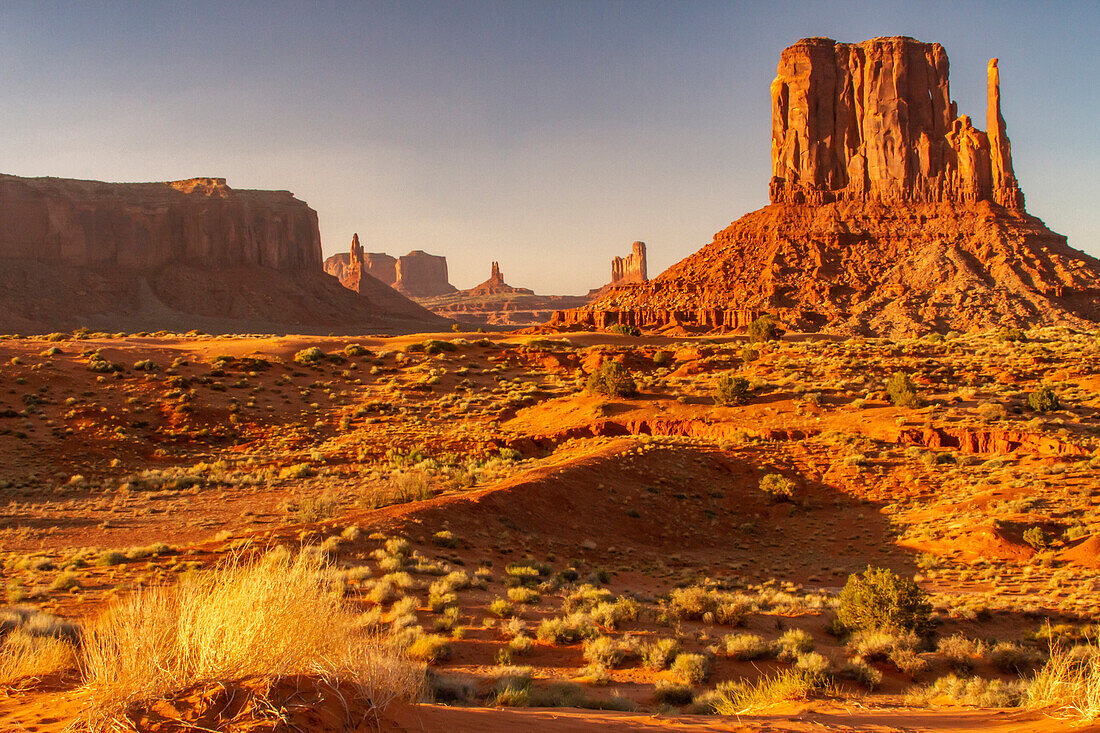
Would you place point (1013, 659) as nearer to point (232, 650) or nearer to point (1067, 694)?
point (1067, 694)

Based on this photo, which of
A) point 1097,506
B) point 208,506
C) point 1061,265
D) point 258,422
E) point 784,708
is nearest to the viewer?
point 784,708

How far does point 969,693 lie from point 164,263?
12485 cm

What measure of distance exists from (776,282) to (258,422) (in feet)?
211

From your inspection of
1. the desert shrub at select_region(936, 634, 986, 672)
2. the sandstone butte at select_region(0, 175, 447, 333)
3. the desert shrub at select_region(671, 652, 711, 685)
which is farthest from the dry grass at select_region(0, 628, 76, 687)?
the sandstone butte at select_region(0, 175, 447, 333)

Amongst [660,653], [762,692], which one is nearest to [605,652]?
[660,653]

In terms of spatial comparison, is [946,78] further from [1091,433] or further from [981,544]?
[981,544]

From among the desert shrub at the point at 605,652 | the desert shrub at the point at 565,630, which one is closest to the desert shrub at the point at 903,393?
the desert shrub at the point at 565,630

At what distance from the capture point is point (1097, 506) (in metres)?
15.5

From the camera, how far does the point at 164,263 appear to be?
109 metres

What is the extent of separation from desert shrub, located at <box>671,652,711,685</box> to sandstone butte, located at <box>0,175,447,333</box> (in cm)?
9352

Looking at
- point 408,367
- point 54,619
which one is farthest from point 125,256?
point 54,619

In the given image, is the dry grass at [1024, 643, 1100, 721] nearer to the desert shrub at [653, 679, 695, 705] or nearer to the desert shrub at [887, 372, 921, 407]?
the desert shrub at [653, 679, 695, 705]

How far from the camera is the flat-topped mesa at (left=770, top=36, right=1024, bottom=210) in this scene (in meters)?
87.8

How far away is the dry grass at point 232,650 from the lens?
4.15 metres
